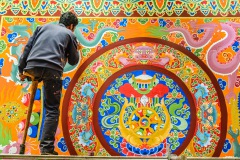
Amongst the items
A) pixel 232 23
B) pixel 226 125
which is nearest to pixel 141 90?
→ pixel 226 125

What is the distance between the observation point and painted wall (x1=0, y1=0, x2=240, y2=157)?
3387 mm

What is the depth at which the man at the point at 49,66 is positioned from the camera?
2.73 meters

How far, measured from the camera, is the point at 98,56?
3.64 metres

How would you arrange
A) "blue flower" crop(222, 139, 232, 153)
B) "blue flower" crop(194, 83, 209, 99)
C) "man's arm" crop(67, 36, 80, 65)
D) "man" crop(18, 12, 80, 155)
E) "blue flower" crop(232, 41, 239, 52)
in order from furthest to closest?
"blue flower" crop(232, 41, 239, 52) < "blue flower" crop(194, 83, 209, 99) < "blue flower" crop(222, 139, 232, 153) < "man's arm" crop(67, 36, 80, 65) < "man" crop(18, 12, 80, 155)

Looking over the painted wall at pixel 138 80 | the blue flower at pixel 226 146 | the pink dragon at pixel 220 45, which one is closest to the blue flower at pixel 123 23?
the painted wall at pixel 138 80

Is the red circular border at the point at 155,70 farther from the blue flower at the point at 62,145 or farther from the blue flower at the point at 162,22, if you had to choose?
the blue flower at the point at 162,22

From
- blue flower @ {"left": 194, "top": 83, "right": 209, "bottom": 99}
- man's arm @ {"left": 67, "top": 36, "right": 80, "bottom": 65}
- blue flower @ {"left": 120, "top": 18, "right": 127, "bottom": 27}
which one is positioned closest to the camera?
man's arm @ {"left": 67, "top": 36, "right": 80, "bottom": 65}

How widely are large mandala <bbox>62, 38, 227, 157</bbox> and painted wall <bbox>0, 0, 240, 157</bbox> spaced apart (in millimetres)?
10

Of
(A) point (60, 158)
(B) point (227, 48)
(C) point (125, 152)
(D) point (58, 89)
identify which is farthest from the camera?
(B) point (227, 48)

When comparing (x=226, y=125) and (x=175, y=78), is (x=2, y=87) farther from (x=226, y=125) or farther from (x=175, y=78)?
(x=226, y=125)

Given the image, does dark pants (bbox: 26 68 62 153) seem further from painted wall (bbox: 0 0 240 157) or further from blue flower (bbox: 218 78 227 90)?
blue flower (bbox: 218 78 227 90)

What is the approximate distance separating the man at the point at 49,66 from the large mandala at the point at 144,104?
679 mm

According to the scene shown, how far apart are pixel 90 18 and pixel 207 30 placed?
1.29 metres

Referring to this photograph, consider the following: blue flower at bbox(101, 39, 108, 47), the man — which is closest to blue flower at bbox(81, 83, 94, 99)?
blue flower at bbox(101, 39, 108, 47)
